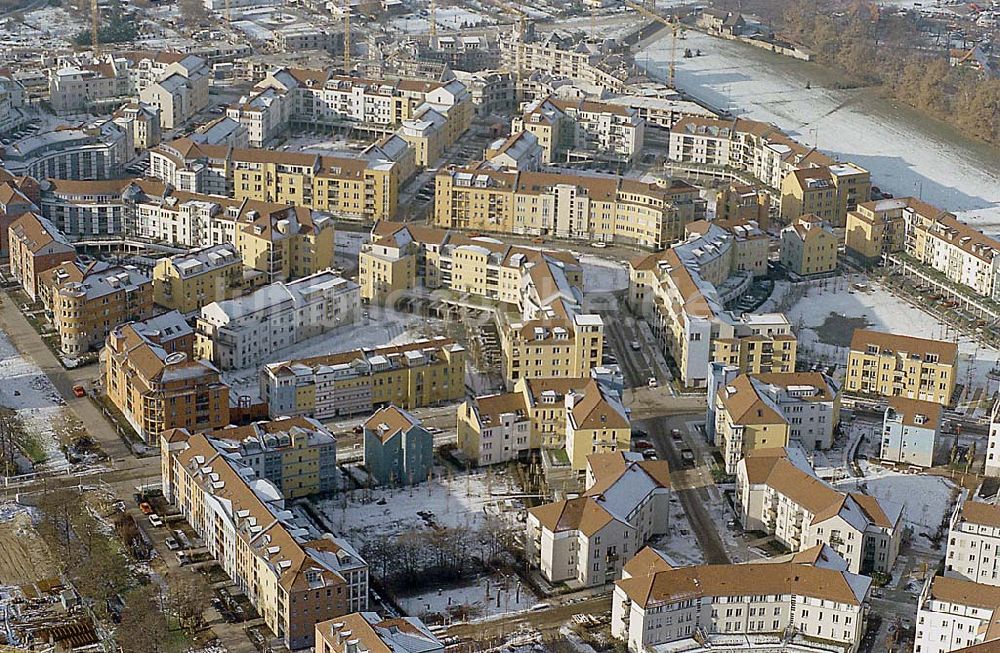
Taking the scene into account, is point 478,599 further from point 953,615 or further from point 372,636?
point 953,615

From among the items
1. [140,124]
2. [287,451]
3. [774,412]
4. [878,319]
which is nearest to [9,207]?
[140,124]

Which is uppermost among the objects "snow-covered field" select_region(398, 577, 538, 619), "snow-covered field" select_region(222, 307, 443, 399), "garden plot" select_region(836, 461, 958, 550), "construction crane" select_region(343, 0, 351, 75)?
"construction crane" select_region(343, 0, 351, 75)

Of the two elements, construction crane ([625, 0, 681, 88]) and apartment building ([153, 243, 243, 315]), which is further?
construction crane ([625, 0, 681, 88])

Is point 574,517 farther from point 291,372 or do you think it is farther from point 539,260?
point 539,260

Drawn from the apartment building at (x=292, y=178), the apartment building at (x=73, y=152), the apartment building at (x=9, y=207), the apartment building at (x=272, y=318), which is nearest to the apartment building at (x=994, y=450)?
the apartment building at (x=272, y=318)

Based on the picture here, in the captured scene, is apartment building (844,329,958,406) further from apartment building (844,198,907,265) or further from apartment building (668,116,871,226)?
apartment building (668,116,871,226)

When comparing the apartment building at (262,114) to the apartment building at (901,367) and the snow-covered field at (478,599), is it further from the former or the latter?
the snow-covered field at (478,599)

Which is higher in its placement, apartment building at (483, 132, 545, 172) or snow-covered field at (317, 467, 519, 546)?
apartment building at (483, 132, 545, 172)

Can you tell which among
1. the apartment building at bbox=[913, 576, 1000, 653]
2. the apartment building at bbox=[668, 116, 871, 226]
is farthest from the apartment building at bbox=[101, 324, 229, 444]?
the apartment building at bbox=[668, 116, 871, 226]
